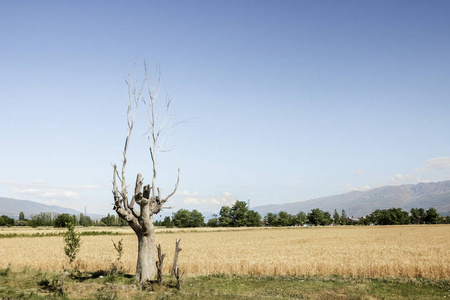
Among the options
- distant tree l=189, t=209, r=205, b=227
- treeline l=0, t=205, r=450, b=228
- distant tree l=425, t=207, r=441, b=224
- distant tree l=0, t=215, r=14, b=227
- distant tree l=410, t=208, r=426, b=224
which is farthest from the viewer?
distant tree l=410, t=208, r=426, b=224

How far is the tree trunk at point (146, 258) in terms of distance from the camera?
57.0 ft

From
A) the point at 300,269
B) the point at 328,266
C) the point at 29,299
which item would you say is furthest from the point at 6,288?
the point at 328,266

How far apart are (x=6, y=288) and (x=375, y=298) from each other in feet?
57.8

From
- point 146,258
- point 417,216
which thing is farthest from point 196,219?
point 146,258

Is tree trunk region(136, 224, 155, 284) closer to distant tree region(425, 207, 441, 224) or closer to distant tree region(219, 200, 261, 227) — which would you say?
distant tree region(219, 200, 261, 227)

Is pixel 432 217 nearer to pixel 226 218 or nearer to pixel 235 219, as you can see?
pixel 235 219

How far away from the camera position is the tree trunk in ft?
57.0

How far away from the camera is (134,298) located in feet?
46.0

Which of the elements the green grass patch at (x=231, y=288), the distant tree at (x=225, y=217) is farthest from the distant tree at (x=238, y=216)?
the green grass patch at (x=231, y=288)

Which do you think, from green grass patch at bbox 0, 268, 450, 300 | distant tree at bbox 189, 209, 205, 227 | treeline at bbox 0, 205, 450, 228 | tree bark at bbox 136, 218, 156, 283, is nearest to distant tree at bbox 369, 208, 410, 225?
treeline at bbox 0, 205, 450, 228

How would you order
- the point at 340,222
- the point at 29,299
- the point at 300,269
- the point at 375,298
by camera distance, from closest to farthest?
the point at 29,299, the point at 375,298, the point at 300,269, the point at 340,222

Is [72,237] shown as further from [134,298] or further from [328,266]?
[328,266]

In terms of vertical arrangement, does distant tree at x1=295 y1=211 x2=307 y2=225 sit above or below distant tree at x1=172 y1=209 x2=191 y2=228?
below

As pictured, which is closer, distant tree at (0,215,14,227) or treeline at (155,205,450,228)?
distant tree at (0,215,14,227)
